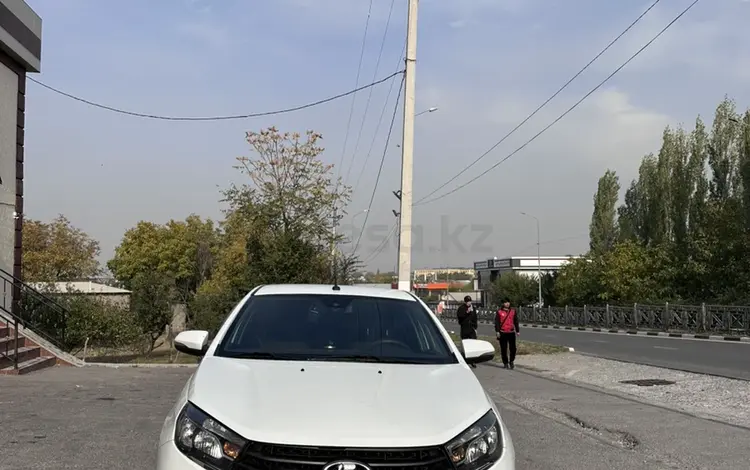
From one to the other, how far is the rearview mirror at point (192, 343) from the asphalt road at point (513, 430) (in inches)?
68.1

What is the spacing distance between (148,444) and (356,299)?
299 centimetres

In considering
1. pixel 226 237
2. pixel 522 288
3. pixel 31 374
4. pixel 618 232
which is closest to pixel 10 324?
pixel 31 374

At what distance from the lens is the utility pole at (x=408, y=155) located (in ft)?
59.6

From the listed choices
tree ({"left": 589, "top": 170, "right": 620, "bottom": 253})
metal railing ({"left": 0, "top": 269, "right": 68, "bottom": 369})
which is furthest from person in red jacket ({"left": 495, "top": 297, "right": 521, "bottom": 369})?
tree ({"left": 589, "top": 170, "right": 620, "bottom": 253})

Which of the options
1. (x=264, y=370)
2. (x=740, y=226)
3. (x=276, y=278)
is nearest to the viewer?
(x=264, y=370)

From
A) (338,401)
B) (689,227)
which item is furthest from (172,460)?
(689,227)

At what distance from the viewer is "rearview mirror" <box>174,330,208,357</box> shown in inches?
185

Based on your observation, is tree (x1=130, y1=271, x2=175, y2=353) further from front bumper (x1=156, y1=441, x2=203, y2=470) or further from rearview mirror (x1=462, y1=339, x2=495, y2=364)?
front bumper (x1=156, y1=441, x2=203, y2=470)

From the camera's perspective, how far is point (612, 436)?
770cm

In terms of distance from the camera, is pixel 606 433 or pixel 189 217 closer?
pixel 606 433

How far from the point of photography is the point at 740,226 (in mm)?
39500

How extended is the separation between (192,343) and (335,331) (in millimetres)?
943

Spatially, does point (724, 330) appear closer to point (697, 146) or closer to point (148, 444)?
point (697, 146)

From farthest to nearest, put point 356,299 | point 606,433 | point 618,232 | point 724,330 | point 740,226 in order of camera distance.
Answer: point 618,232 → point 740,226 → point 724,330 → point 606,433 → point 356,299
